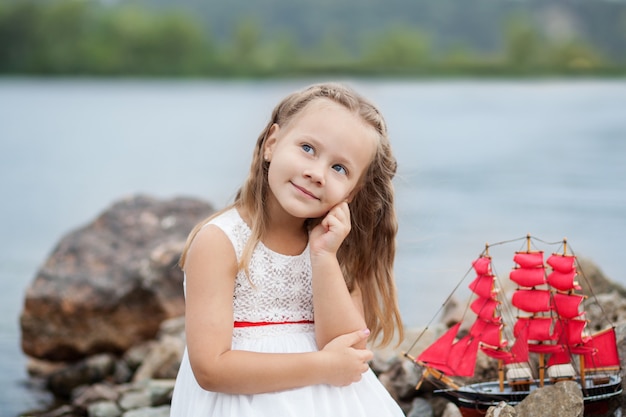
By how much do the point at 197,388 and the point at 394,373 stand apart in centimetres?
87

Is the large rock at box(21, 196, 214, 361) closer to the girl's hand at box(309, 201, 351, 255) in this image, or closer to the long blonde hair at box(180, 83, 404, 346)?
the long blonde hair at box(180, 83, 404, 346)

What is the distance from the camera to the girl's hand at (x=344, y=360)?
1.56 metres

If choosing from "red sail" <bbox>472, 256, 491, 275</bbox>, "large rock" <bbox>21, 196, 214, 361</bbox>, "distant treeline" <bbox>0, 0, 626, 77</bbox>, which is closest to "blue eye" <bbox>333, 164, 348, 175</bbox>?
"red sail" <bbox>472, 256, 491, 275</bbox>

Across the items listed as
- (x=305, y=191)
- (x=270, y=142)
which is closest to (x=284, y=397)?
(x=305, y=191)

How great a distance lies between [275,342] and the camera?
1.62 m

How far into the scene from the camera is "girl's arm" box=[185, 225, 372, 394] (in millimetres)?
1524

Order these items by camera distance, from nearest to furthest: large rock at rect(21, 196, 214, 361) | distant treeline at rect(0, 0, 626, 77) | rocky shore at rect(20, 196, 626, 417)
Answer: rocky shore at rect(20, 196, 626, 417) < large rock at rect(21, 196, 214, 361) < distant treeline at rect(0, 0, 626, 77)

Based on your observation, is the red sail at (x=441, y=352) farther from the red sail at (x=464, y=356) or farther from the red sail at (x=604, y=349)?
the red sail at (x=604, y=349)

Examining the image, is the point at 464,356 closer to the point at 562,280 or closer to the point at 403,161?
the point at 562,280

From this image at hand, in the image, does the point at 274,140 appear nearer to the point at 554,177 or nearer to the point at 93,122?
the point at 554,177

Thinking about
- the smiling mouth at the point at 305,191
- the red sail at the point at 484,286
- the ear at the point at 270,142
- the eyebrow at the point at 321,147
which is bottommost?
the red sail at the point at 484,286

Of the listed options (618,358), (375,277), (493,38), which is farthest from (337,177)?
(493,38)

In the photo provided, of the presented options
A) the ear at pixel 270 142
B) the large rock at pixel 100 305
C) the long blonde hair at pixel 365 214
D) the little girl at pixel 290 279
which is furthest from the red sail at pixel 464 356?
the large rock at pixel 100 305

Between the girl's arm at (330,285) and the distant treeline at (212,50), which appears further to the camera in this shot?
the distant treeline at (212,50)
